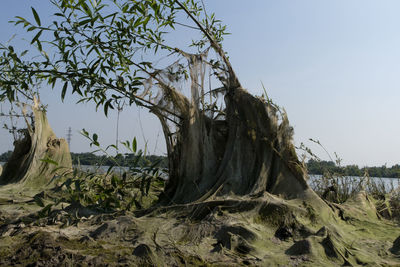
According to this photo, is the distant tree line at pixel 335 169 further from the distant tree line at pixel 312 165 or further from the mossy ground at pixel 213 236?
the mossy ground at pixel 213 236

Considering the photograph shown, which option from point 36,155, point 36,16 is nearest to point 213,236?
point 36,16

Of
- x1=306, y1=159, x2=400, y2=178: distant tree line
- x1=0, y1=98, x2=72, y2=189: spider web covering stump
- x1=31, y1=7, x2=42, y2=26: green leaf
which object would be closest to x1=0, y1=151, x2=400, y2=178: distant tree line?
x1=306, y1=159, x2=400, y2=178: distant tree line

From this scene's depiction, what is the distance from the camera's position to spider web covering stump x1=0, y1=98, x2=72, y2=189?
6.96 metres

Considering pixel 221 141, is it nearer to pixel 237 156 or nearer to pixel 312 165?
pixel 237 156

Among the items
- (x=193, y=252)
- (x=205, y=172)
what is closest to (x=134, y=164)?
(x=205, y=172)

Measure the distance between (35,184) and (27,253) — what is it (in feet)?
14.7

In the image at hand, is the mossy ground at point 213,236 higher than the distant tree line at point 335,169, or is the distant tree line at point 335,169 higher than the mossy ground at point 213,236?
the distant tree line at point 335,169

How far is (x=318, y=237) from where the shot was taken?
296 cm

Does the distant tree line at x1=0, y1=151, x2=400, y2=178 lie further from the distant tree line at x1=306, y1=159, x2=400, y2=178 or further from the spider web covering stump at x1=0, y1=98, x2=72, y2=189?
the spider web covering stump at x1=0, y1=98, x2=72, y2=189

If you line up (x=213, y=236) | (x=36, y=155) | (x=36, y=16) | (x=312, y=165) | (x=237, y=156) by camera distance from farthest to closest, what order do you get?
(x=36, y=155)
(x=312, y=165)
(x=237, y=156)
(x=36, y=16)
(x=213, y=236)

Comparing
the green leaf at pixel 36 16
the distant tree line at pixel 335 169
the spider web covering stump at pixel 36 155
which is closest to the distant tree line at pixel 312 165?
the distant tree line at pixel 335 169

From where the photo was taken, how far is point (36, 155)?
714 cm

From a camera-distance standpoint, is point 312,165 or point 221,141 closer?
point 221,141

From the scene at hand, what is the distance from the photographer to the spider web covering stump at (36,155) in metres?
6.96
